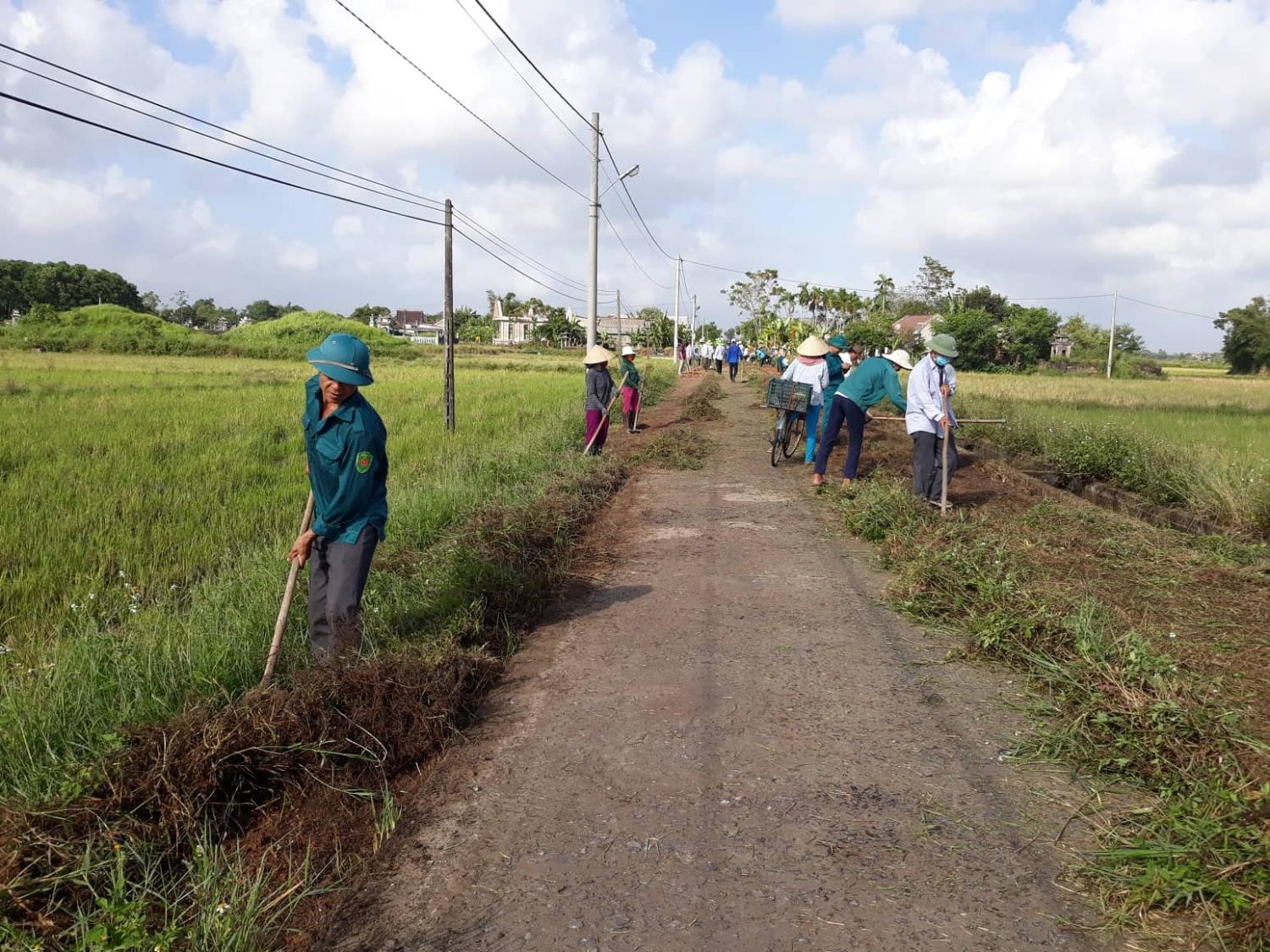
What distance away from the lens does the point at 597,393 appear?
465 inches

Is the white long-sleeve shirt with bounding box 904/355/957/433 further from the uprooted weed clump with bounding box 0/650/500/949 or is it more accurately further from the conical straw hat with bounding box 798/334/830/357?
the uprooted weed clump with bounding box 0/650/500/949

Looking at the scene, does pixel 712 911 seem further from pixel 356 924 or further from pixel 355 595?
pixel 355 595

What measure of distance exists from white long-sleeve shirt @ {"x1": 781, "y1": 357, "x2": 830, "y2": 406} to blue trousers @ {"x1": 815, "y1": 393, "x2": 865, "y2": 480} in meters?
1.36

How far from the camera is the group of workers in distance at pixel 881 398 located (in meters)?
8.55

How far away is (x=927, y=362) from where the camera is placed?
28.4 ft

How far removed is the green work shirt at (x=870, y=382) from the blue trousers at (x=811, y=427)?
2.06m

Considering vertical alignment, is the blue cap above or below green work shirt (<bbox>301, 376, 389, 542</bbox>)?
above

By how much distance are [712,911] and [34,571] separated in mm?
5878

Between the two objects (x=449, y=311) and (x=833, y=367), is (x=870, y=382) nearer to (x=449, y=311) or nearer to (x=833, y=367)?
(x=833, y=367)

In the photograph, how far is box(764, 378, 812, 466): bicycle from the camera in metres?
→ 11.6

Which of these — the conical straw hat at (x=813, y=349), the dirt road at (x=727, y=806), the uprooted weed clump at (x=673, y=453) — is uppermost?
the conical straw hat at (x=813, y=349)

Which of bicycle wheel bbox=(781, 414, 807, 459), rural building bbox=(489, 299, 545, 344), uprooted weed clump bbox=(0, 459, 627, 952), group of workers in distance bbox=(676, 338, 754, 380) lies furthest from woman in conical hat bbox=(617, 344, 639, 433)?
rural building bbox=(489, 299, 545, 344)

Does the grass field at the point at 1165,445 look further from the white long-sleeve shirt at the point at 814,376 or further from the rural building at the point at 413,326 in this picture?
the rural building at the point at 413,326

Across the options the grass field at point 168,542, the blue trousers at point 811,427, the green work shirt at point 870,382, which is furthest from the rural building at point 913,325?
the green work shirt at point 870,382
